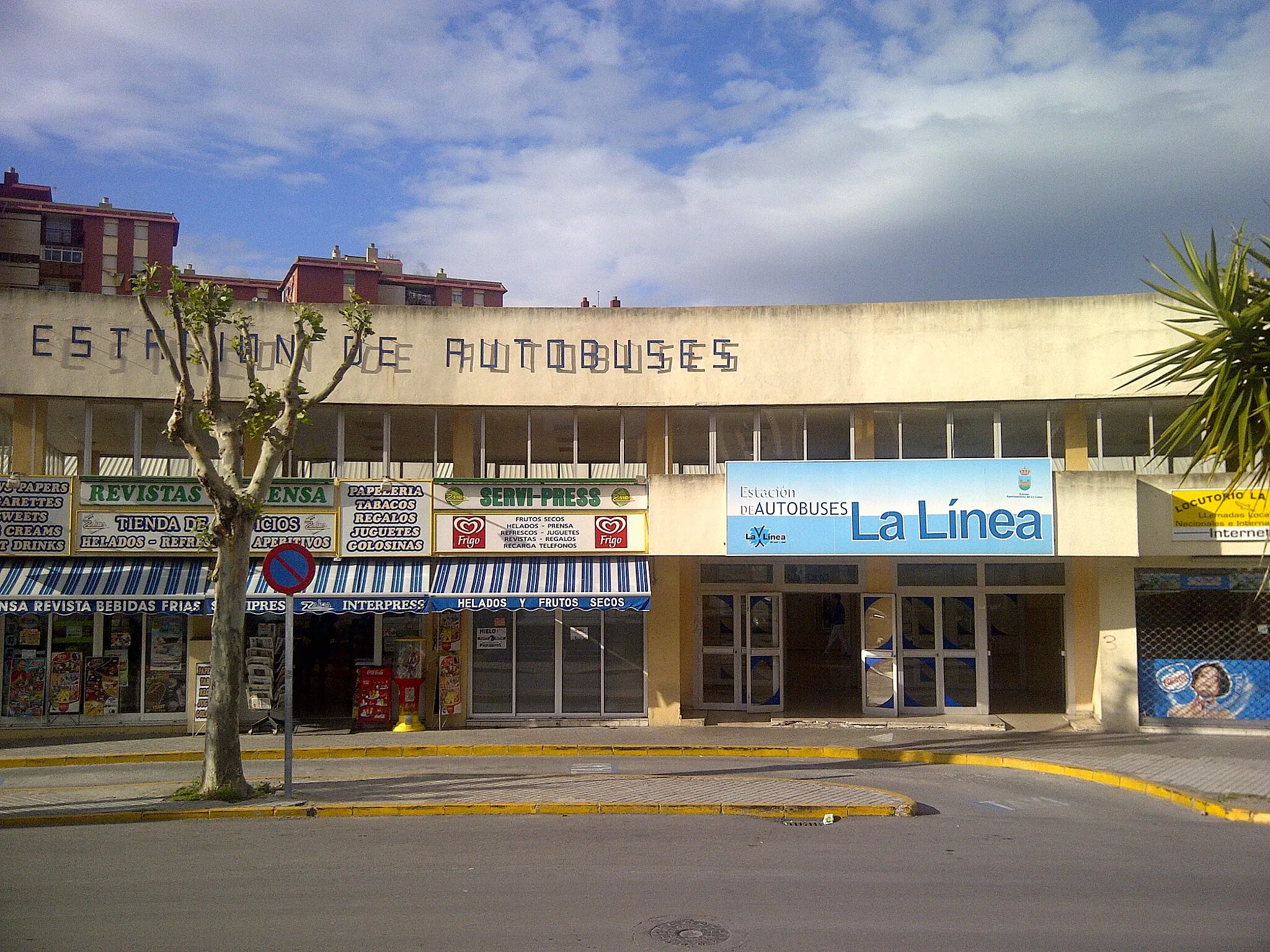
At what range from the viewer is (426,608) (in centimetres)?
1680

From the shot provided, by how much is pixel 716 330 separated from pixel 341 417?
6.80m

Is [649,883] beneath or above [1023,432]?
beneath

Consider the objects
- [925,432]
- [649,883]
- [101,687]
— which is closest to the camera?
[649,883]

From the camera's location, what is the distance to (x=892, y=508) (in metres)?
17.0

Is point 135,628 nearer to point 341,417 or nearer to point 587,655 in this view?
point 341,417

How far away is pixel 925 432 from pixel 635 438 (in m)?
5.12

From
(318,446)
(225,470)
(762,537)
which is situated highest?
(318,446)

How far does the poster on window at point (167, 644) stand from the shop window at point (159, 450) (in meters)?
2.56

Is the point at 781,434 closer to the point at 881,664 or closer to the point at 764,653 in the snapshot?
the point at 764,653

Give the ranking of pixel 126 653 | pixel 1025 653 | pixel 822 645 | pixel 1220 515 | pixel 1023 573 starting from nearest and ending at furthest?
pixel 1220 515
pixel 126 653
pixel 1023 573
pixel 1025 653
pixel 822 645

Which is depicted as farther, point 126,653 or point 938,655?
point 938,655

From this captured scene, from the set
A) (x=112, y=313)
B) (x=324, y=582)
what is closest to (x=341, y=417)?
(x=324, y=582)

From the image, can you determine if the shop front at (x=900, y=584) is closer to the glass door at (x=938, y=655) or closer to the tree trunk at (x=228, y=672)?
the glass door at (x=938, y=655)

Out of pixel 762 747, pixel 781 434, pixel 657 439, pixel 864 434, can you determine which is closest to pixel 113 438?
pixel 657 439
